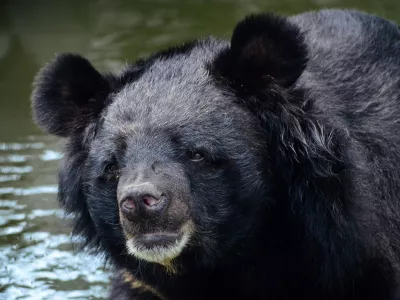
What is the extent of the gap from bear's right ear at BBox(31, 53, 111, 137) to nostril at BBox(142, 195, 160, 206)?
97 centimetres

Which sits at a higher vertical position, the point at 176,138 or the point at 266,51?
the point at 266,51

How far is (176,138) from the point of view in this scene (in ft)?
16.5

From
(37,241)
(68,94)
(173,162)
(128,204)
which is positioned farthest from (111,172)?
(37,241)

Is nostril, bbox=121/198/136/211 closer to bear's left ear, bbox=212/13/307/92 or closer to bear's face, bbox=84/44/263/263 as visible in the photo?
bear's face, bbox=84/44/263/263

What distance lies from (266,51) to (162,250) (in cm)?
121

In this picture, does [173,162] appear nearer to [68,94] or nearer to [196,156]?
[196,156]

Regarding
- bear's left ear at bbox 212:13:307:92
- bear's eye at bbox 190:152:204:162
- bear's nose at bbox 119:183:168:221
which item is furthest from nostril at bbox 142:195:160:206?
bear's left ear at bbox 212:13:307:92

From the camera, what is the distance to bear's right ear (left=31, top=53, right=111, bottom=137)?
5504 mm

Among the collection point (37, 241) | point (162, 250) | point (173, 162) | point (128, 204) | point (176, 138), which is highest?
point (176, 138)

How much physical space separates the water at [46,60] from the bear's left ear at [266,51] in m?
1.57

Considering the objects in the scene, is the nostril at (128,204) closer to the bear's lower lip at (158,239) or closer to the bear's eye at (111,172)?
the bear's lower lip at (158,239)

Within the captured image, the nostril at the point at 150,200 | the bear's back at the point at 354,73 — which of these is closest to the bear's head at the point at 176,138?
the nostril at the point at 150,200

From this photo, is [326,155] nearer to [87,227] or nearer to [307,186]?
[307,186]

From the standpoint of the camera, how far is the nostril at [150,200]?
469cm
